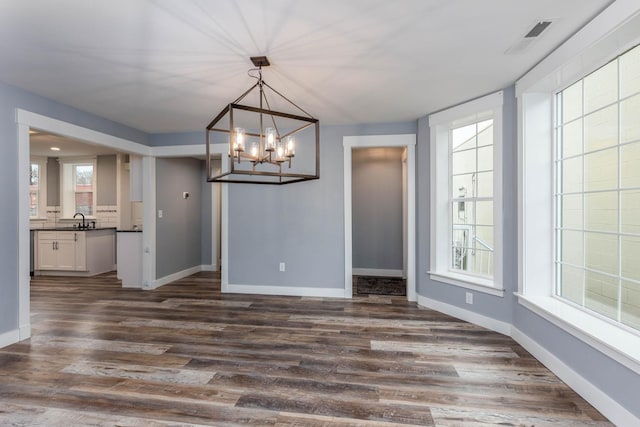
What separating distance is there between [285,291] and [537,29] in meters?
4.02

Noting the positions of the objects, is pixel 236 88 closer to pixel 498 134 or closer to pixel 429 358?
pixel 498 134

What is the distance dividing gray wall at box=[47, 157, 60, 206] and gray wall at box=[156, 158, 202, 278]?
128 inches

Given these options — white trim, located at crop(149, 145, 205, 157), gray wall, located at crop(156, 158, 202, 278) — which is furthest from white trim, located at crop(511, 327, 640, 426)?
gray wall, located at crop(156, 158, 202, 278)

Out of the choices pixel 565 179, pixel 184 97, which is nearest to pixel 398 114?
pixel 565 179

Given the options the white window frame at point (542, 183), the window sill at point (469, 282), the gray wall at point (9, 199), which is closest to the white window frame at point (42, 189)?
the gray wall at point (9, 199)

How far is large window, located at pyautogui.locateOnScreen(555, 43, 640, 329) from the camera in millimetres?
2039

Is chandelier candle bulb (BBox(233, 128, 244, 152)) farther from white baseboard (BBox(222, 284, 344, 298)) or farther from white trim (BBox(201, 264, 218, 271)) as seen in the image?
white trim (BBox(201, 264, 218, 271))

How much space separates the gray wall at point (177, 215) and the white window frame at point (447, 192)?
432cm

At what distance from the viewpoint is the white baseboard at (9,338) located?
112 inches

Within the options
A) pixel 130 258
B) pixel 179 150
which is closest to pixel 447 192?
pixel 179 150

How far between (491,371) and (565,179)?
1723 mm

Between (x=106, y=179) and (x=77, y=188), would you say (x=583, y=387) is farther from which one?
(x=77, y=188)

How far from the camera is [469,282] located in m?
3.48

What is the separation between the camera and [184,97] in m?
3.37
